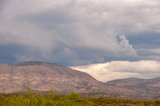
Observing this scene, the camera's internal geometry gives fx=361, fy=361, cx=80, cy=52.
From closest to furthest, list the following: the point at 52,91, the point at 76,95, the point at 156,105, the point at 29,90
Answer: the point at 29,90 < the point at 52,91 < the point at 76,95 < the point at 156,105

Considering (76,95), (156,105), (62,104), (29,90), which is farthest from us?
(156,105)

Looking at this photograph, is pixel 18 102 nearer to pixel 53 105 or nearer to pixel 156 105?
pixel 53 105

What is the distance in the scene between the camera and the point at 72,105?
3659 centimetres

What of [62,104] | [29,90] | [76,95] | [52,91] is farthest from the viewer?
[76,95]

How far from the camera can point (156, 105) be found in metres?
61.7

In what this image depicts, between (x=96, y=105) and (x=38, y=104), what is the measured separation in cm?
2863

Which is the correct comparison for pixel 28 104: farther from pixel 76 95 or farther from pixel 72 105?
pixel 76 95

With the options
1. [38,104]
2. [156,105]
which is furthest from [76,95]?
[38,104]

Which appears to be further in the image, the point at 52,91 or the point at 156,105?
the point at 156,105

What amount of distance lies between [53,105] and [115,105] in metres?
27.9

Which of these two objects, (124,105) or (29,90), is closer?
(29,90)

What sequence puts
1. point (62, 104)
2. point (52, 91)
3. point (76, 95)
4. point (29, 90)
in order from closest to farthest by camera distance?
point (29, 90)
point (52, 91)
point (62, 104)
point (76, 95)

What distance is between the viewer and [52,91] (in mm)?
34156

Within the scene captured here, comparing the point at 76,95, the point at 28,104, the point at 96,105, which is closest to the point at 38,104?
the point at 28,104
